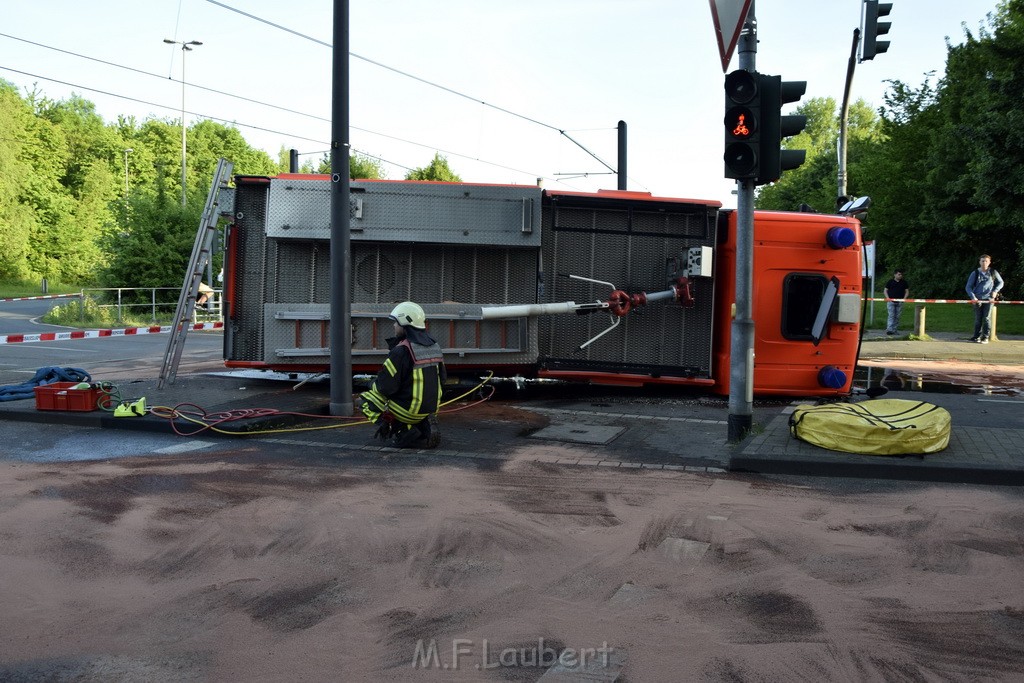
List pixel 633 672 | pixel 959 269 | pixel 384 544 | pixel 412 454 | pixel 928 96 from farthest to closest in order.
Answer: pixel 928 96
pixel 959 269
pixel 412 454
pixel 384 544
pixel 633 672

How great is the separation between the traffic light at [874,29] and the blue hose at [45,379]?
12.8 metres

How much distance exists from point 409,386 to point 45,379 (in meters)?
5.54

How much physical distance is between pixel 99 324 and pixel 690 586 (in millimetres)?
28094

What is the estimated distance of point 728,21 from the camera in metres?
7.92

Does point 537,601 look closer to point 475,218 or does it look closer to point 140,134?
point 475,218

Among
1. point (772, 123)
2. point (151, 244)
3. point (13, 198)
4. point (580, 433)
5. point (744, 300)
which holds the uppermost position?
point (13, 198)

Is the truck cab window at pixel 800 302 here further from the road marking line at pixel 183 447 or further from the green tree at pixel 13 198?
the green tree at pixel 13 198

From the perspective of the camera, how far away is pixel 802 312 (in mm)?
11562

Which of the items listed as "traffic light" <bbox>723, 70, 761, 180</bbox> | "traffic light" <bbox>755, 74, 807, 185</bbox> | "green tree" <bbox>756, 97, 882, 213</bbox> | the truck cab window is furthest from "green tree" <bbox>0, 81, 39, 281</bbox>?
"traffic light" <bbox>755, 74, 807, 185</bbox>

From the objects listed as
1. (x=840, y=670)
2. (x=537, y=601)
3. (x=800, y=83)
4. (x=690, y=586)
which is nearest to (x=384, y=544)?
(x=537, y=601)

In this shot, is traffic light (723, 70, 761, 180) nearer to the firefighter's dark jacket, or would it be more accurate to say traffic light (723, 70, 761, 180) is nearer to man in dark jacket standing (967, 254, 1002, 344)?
the firefighter's dark jacket

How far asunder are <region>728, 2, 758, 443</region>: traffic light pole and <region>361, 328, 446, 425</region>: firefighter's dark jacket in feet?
9.21

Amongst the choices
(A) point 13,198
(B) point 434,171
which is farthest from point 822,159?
(A) point 13,198

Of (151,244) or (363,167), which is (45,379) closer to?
(151,244)
